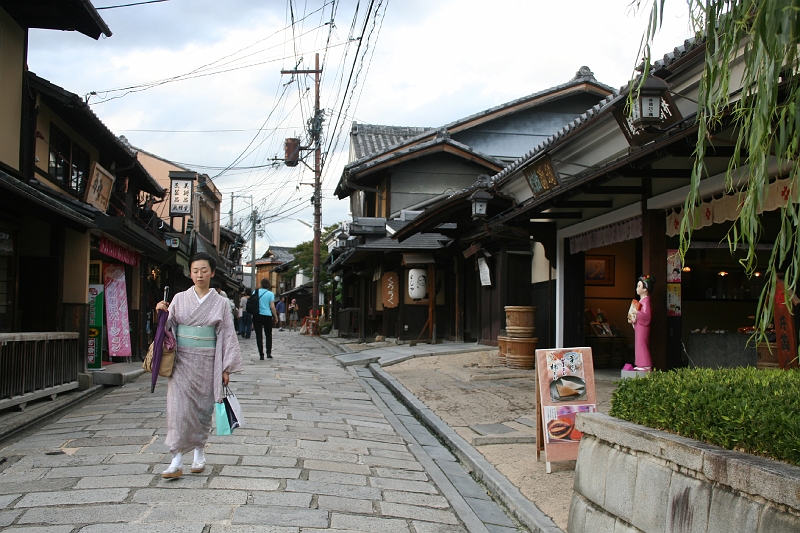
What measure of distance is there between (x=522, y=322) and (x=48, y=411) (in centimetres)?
913

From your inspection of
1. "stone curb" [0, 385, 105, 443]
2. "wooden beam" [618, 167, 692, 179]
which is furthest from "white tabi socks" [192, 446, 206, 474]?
"wooden beam" [618, 167, 692, 179]

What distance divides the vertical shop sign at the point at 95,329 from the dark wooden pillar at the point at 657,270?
1016cm

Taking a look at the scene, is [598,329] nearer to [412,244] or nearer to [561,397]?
[561,397]

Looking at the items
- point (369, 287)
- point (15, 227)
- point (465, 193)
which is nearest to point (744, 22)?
point (15, 227)

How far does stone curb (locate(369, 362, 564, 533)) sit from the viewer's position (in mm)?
5561

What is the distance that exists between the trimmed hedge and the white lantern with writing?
1702 centimetres

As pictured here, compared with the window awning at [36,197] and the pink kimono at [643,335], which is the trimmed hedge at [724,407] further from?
the window awning at [36,197]

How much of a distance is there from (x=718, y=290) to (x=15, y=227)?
13.5 meters

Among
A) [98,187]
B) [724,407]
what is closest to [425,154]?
[98,187]

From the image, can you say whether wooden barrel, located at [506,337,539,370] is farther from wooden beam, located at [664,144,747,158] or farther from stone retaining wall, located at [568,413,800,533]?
stone retaining wall, located at [568,413,800,533]

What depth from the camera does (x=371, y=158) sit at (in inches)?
1026

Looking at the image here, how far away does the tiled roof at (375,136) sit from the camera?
31.2 metres

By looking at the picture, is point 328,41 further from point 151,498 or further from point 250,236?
point 250,236

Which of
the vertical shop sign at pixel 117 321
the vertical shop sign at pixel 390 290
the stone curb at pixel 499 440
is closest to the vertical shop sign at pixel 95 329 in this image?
the vertical shop sign at pixel 117 321
